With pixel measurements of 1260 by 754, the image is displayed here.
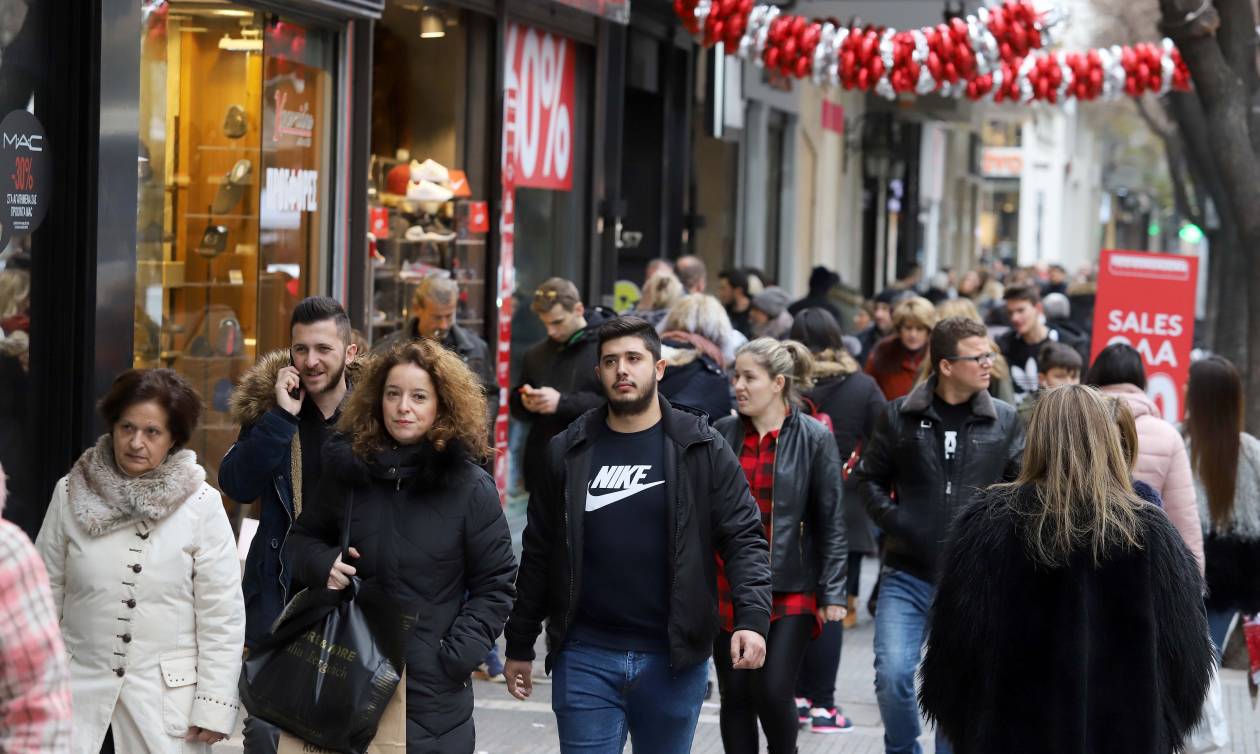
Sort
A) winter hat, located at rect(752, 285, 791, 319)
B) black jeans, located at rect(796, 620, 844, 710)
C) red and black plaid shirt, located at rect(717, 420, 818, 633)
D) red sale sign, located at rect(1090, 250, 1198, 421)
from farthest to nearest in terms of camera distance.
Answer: winter hat, located at rect(752, 285, 791, 319) → red sale sign, located at rect(1090, 250, 1198, 421) → black jeans, located at rect(796, 620, 844, 710) → red and black plaid shirt, located at rect(717, 420, 818, 633)

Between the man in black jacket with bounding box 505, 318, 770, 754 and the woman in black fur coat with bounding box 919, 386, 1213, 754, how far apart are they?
0.71 m

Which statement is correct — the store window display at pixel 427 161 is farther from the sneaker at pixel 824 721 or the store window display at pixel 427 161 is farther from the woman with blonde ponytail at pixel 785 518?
the woman with blonde ponytail at pixel 785 518

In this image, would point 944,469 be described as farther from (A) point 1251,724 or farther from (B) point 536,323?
(B) point 536,323

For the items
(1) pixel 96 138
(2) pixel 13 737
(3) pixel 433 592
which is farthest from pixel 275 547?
(2) pixel 13 737

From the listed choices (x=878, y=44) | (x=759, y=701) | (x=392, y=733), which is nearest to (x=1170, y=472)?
(x=759, y=701)

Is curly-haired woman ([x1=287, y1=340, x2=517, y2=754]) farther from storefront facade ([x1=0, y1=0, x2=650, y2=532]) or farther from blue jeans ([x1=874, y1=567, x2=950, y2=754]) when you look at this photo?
storefront facade ([x1=0, y1=0, x2=650, y2=532])

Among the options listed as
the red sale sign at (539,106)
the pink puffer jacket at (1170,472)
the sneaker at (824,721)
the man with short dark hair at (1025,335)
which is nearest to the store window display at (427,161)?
the red sale sign at (539,106)

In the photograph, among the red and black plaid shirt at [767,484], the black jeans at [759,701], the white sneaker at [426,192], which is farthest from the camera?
the white sneaker at [426,192]

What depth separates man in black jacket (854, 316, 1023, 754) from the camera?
7117 millimetres

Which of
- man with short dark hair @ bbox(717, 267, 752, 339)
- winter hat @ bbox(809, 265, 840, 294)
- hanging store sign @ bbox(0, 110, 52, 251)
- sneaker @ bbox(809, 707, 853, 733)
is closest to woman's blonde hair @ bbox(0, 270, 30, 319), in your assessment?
hanging store sign @ bbox(0, 110, 52, 251)

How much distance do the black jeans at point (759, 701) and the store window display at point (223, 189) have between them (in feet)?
10.9

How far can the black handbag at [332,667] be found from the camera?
4.82 m

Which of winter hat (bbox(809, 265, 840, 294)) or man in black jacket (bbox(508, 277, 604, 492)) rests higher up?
winter hat (bbox(809, 265, 840, 294))

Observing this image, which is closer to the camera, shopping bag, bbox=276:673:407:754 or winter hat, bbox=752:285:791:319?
shopping bag, bbox=276:673:407:754
